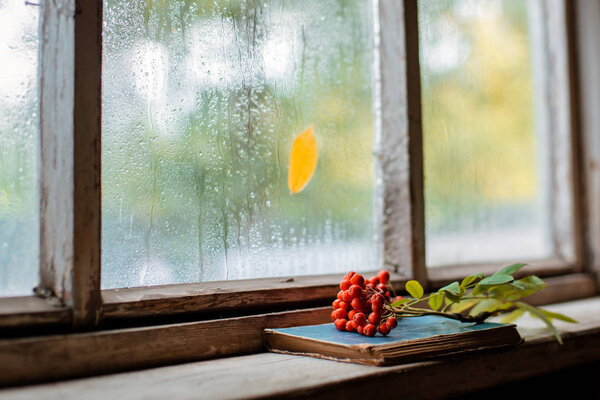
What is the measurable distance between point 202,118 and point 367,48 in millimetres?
498

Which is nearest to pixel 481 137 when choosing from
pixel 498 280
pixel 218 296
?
pixel 498 280

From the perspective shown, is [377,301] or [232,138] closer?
[377,301]

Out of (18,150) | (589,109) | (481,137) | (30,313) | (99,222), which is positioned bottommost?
(30,313)

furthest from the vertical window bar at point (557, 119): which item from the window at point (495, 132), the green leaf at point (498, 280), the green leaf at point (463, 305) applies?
the green leaf at point (498, 280)

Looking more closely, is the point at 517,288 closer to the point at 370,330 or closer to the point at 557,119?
the point at 370,330

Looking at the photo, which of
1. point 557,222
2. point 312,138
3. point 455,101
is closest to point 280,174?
point 312,138

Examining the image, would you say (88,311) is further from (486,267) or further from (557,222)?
(557,222)

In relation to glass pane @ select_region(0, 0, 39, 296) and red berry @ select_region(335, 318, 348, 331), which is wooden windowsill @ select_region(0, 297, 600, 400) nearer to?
red berry @ select_region(335, 318, 348, 331)

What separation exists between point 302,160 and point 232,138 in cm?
18

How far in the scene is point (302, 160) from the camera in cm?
119

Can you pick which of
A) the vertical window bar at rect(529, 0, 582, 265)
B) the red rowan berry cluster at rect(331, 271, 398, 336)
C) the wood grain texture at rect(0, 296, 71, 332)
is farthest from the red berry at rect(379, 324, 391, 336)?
the vertical window bar at rect(529, 0, 582, 265)

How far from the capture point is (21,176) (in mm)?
852

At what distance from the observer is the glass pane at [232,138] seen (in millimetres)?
949

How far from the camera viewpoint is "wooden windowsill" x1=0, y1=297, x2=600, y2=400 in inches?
28.3
